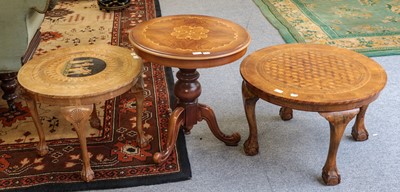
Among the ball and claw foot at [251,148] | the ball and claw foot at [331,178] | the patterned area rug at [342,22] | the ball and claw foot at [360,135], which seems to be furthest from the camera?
the patterned area rug at [342,22]

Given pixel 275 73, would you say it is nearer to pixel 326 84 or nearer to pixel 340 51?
pixel 326 84

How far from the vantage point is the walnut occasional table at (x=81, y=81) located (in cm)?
184

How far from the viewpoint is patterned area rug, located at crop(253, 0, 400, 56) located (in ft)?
12.0

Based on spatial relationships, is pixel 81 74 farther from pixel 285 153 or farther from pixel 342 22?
pixel 342 22

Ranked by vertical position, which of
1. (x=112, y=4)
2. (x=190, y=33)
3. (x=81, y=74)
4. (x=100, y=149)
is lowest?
(x=112, y=4)

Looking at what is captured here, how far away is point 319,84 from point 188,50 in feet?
2.03

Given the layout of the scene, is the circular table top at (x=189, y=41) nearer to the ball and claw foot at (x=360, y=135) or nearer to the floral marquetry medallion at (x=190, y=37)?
the floral marquetry medallion at (x=190, y=37)

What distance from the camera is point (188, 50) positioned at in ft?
6.04

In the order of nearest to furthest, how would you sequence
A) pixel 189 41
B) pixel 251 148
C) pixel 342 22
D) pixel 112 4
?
pixel 189 41
pixel 251 148
pixel 342 22
pixel 112 4

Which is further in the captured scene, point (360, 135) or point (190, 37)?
point (360, 135)

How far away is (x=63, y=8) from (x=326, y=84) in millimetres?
3493

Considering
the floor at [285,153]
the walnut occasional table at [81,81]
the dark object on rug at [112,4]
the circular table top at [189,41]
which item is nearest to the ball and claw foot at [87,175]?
the walnut occasional table at [81,81]

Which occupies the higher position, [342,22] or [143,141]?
[143,141]

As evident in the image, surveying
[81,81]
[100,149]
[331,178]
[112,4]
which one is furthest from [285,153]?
[112,4]
